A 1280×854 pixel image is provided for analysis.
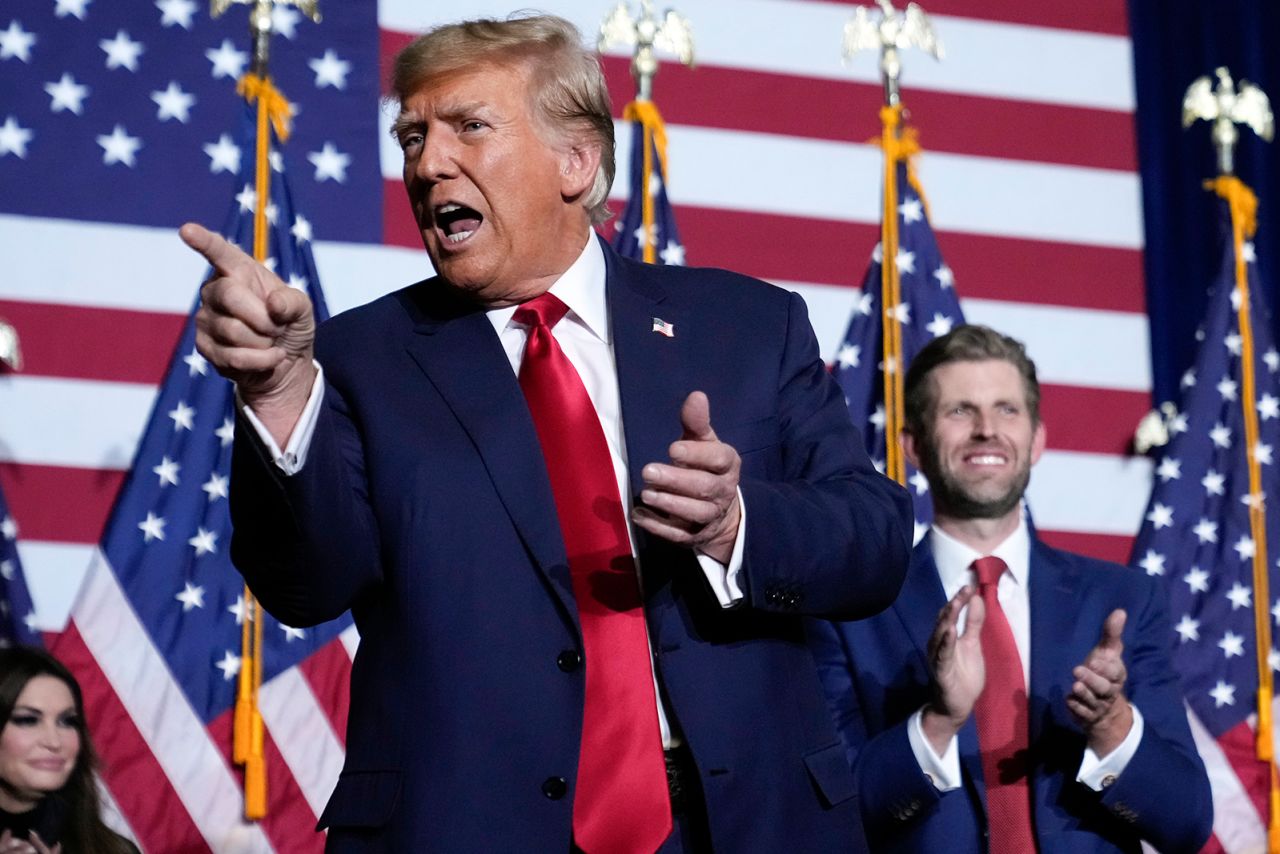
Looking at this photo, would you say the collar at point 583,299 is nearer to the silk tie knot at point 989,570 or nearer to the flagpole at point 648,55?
the silk tie knot at point 989,570

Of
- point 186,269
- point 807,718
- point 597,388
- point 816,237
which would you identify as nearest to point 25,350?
point 186,269

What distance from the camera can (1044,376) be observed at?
4.45 metres

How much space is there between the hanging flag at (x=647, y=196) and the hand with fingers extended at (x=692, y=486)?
99.7 inches

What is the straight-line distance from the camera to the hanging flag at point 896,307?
396 centimetres

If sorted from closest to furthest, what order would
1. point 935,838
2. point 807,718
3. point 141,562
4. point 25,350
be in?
point 807,718 < point 935,838 < point 141,562 < point 25,350

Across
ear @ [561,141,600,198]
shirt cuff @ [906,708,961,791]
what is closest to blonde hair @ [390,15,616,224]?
ear @ [561,141,600,198]

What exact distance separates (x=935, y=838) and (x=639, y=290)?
1.20 m

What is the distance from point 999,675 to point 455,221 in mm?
1383

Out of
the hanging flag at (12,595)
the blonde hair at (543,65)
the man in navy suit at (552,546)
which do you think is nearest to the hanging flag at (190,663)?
the hanging flag at (12,595)

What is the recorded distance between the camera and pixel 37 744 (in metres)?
3.32

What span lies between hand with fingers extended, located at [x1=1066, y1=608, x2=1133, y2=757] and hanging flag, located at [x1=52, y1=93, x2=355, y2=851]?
1.72m

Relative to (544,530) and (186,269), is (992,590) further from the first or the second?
(186,269)

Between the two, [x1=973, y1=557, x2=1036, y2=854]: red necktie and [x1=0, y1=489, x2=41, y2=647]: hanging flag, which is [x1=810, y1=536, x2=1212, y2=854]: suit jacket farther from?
[x1=0, y1=489, x2=41, y2=647]: hanging flag

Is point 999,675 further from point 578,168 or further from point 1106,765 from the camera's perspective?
point 578,168
